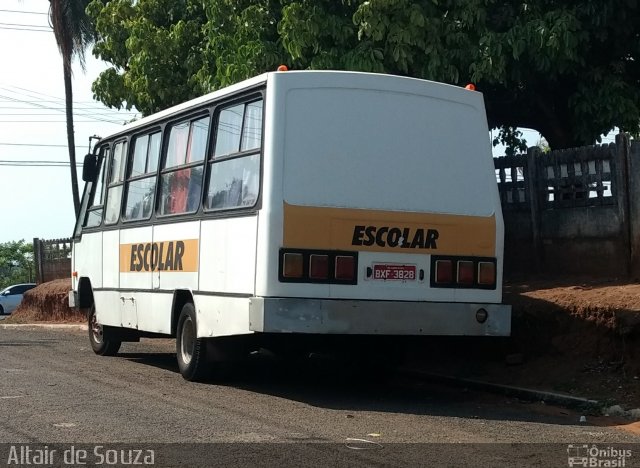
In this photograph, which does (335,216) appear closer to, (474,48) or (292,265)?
(292,265)

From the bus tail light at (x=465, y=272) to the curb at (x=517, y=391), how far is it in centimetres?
130

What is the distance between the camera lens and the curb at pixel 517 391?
34.9 ft

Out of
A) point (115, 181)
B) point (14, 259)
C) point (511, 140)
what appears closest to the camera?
point (115, 181)

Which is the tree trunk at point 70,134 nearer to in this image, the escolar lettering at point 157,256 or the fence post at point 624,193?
the escolar lettering at point 157,256

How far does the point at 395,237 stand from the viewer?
10.9 m

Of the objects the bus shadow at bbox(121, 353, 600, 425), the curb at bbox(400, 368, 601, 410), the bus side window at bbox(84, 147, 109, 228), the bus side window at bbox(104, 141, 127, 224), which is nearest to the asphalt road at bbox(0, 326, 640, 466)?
the bus shadow at bbox(121, 353, 600, 425)

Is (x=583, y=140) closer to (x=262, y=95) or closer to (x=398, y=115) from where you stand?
(x=398, y=115)

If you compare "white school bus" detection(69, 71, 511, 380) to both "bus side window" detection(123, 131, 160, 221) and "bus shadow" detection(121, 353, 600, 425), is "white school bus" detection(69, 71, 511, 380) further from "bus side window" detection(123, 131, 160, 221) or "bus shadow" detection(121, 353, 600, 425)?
"bus side window" detection(123, 131, 160, 221)

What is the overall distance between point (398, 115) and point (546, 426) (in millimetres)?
3548

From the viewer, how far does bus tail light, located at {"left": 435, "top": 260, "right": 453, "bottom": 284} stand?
436 inches

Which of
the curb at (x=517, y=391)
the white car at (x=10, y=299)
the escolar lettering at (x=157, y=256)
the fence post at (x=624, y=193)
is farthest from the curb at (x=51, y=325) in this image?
the white car at (x=10, y=299)

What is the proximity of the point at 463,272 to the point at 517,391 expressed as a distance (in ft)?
4.64

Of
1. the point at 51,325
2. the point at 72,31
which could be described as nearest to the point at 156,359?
the point at 51,325

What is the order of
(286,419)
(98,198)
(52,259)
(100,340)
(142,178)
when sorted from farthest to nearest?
1. (52,259)
2. (100,340)
3. (98,198)
4. (142,178)
5. (286,419)
